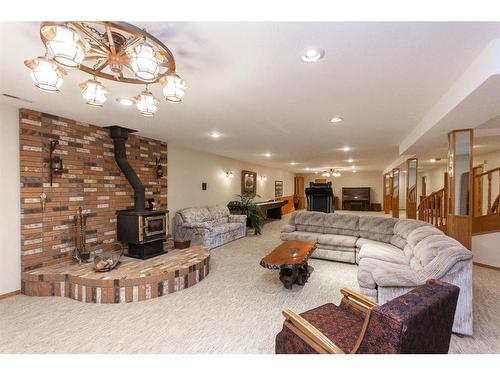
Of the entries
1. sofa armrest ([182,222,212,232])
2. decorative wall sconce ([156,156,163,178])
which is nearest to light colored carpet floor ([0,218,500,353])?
sofa armrest ([182,222,212,232])

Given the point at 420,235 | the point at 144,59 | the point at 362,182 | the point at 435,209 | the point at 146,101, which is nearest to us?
the point at 144,59

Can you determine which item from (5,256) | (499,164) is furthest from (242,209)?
(499,164)

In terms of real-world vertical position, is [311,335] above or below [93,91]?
below

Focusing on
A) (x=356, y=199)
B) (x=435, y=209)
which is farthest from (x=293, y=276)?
(x=356, y=199)

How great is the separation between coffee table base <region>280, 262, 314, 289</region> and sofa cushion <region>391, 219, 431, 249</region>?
1704mm

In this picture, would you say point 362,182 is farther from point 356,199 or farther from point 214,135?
point 214,135

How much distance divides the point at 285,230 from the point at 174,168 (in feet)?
10.3

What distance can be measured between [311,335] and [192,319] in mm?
1532

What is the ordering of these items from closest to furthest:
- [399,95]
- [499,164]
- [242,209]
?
[399,95], [499,164], [242,209]

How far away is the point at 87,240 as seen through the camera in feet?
12.3

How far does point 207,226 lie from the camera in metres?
5.25

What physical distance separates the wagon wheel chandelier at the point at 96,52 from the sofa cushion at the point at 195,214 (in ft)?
13.2

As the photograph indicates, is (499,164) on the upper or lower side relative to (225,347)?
upper

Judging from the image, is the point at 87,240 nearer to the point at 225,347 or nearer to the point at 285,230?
the point at 225,347
